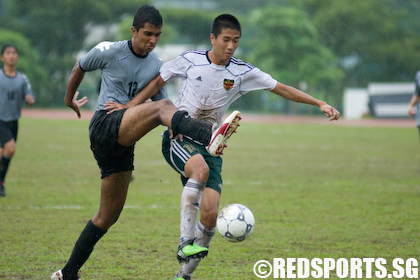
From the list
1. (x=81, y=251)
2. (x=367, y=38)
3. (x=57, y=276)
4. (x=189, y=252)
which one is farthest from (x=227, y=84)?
(x=367, y=38)

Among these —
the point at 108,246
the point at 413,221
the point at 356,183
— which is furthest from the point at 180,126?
the point at 356,183

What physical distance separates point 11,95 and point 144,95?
5486 mm

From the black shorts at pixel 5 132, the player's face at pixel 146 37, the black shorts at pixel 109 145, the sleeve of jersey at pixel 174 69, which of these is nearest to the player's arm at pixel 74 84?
the black shorts at pixel 109 145

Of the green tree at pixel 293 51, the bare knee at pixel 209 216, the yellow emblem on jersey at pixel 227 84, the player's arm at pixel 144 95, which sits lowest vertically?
the bare knee at pixel 209 216

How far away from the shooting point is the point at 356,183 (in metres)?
11.1

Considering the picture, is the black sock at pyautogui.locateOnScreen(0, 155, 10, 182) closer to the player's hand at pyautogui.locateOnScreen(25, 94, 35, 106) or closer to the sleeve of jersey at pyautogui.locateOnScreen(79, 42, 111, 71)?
the player's hand at pyautogui.locateOnScreen(25, 94, 35, 106)

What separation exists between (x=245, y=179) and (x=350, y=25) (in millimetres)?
39515

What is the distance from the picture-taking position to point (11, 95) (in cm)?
941

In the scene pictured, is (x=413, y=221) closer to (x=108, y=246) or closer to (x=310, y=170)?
(x=108, y=246)

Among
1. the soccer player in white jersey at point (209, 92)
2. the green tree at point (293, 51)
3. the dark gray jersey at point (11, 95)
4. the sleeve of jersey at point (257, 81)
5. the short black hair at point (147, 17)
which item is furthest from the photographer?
the green tree at point (293, 51)

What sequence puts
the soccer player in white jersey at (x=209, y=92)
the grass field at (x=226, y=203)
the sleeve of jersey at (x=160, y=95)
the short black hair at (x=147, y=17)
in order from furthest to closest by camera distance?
the grass field at (x=226, y=203), the sleeve of jersey at (x=160, y=95), the short black hair at (x=147, y=17), the soccer player in white jersey at (x=209, y=92)

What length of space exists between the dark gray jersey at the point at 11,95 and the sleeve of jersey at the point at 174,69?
547 cm

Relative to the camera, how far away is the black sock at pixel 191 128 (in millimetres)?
4223

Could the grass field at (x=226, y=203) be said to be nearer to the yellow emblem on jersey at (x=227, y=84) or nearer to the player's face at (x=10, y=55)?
the yellow emblem on jersey at (x=227, y=84)
